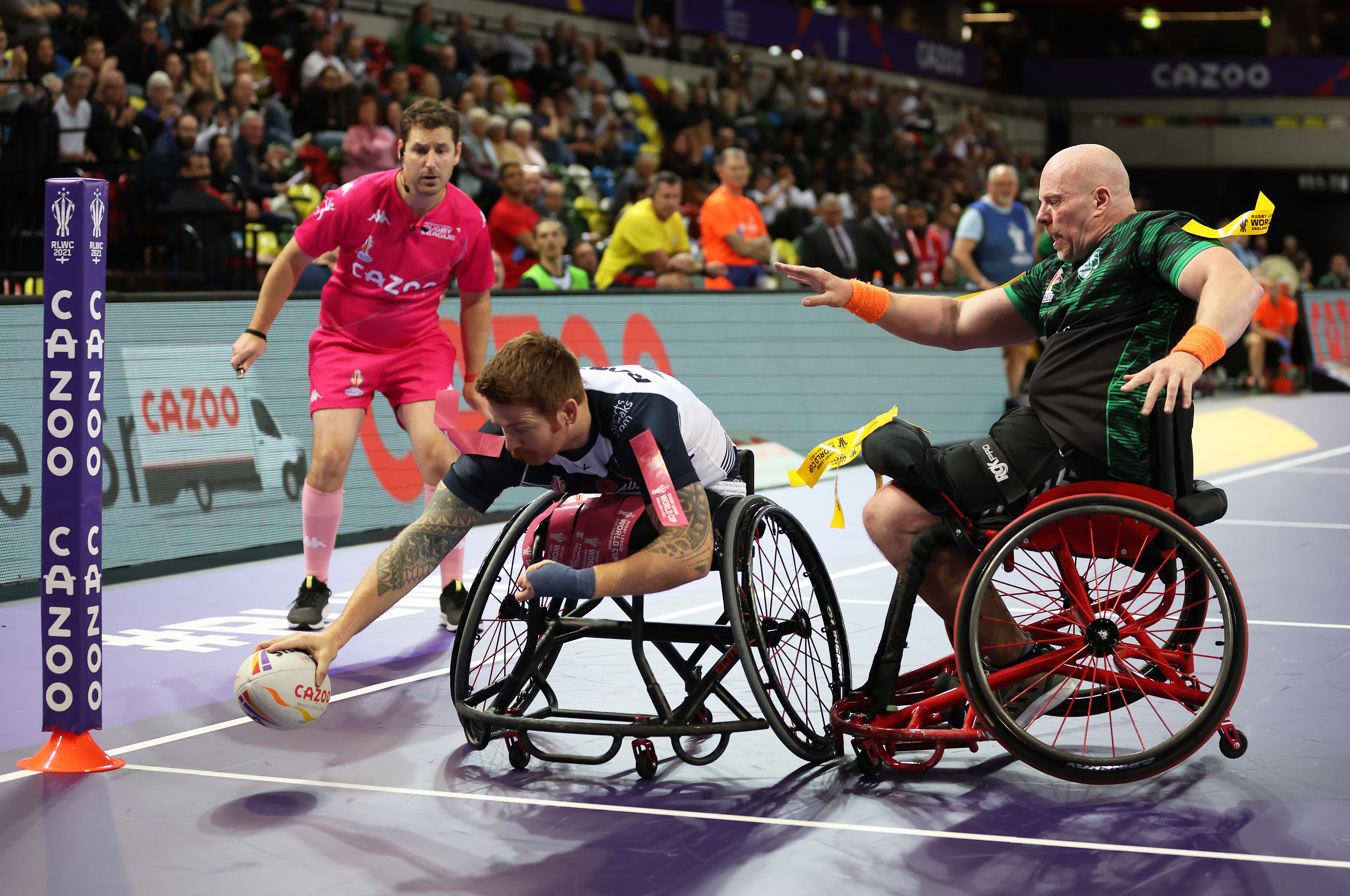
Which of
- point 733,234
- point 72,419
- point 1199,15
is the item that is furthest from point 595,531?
point 1199,15

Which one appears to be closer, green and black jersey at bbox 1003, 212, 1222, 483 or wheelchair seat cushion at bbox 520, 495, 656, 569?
green and black jersey at bbox 1003, 212, 1222, 483

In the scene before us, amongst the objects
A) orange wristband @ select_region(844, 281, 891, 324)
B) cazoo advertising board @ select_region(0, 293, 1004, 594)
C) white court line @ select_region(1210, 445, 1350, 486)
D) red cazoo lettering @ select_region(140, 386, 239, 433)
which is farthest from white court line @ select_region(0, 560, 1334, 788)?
white court line @ select_region(1210, 445, 1350, 486)

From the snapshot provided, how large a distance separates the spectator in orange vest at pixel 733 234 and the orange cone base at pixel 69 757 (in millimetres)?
8455

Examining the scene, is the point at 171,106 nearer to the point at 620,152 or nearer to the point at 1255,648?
the point at 620,152

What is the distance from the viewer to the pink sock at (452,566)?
19.7 ft

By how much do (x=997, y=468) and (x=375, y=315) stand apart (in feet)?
9.40

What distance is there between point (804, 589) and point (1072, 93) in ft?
88.9

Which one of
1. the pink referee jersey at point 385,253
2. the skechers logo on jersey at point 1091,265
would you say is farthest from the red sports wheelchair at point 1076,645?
the pink referee jersey at point 385,253

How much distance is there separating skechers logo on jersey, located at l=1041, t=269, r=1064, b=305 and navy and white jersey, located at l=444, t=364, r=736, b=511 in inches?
38.5

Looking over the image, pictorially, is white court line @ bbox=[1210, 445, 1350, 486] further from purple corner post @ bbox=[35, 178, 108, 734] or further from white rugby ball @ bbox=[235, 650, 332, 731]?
purple corner post @ bbox=[35, 178, 108, 734]

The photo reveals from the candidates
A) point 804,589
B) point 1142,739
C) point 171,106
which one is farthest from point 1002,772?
point 171,106

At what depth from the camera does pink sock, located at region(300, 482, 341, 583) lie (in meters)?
5.78

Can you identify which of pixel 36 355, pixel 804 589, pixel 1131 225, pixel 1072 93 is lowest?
pixel 804 589

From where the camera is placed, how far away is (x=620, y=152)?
16.9 meters
